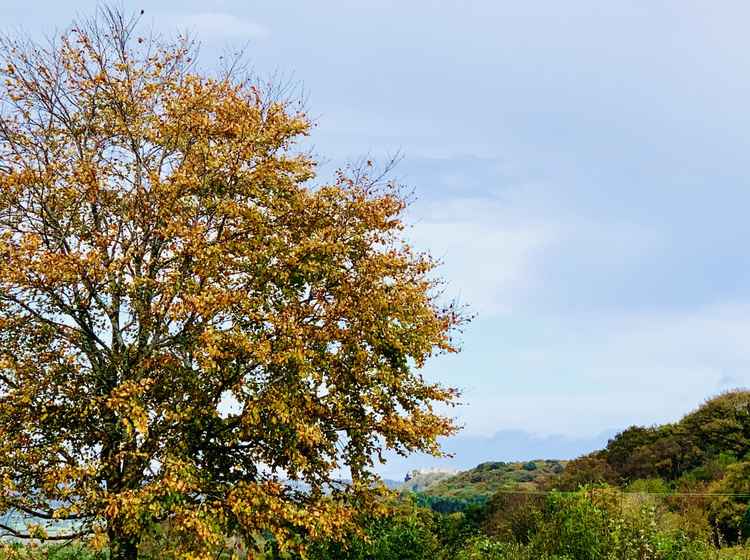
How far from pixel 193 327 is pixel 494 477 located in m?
56.7

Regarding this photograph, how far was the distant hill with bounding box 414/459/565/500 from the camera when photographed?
6184 centimetres

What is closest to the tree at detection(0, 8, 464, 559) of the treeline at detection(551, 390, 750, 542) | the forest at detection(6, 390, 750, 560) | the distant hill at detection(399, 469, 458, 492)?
the forest at detection(6, 390, 750, 560)

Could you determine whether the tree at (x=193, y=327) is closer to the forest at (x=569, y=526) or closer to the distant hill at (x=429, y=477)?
the forest at (x=569, y=526)

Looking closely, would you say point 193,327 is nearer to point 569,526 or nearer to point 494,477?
point 569,526

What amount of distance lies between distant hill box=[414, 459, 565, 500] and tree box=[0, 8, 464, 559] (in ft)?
137

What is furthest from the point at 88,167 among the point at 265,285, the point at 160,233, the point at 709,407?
the point at 709,407

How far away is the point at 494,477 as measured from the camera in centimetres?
7056

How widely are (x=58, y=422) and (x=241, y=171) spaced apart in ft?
23.3

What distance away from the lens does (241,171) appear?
755 inches

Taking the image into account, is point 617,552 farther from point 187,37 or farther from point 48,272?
point 187,37

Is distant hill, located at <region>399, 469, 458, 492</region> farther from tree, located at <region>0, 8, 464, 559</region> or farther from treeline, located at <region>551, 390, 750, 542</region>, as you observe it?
tree, located at <region>0, 8, 464, 559</region>

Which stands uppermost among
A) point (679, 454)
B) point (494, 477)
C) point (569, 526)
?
point (494, 477)

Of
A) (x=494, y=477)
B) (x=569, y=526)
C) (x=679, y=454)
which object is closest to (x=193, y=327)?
(x=569, y=526)

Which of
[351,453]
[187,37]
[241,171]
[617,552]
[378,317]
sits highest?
[187,37]
